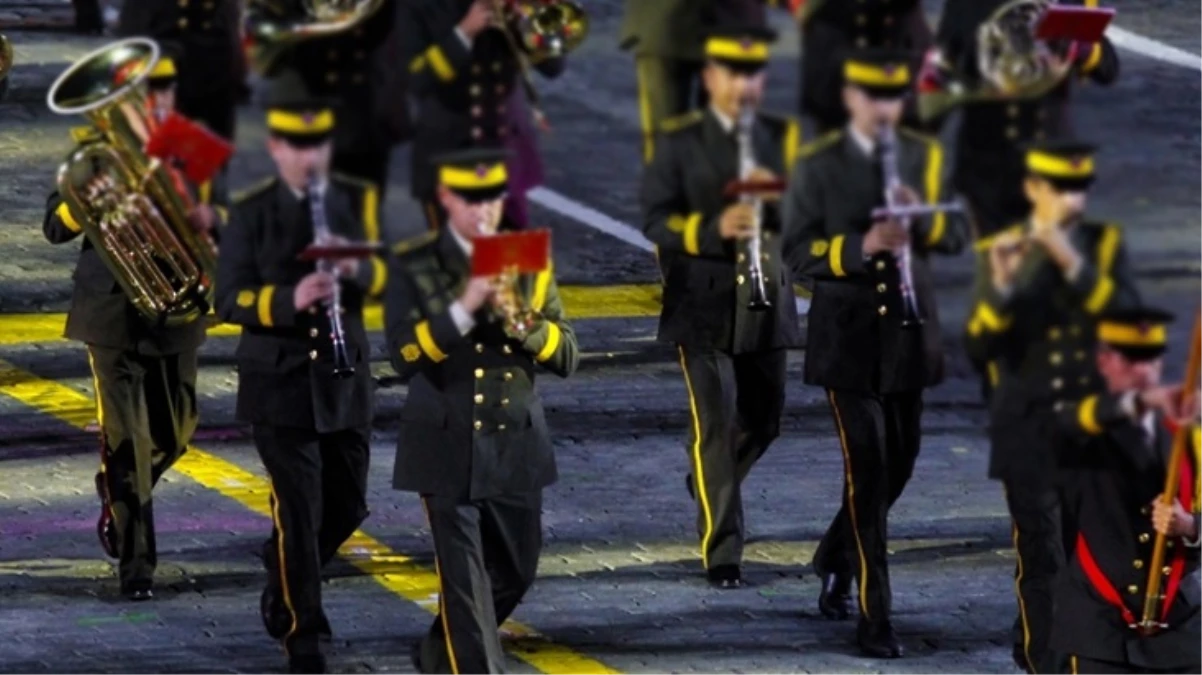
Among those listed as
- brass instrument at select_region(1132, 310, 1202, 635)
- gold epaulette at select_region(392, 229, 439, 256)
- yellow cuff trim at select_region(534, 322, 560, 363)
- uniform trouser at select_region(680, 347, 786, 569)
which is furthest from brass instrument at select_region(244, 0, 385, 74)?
uniform trouser at select_region(680, 347, 786, 569)

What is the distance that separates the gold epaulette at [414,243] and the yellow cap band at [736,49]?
2.87ft

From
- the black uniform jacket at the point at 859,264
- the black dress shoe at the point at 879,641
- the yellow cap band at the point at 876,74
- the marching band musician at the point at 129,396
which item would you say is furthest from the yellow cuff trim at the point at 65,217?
the yellow cap band at the point at 876,74

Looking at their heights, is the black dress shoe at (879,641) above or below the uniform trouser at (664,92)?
below

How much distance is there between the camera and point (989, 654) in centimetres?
1525

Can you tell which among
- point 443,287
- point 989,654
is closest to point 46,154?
point 989,654

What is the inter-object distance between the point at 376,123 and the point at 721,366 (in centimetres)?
769

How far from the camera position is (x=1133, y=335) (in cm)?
807

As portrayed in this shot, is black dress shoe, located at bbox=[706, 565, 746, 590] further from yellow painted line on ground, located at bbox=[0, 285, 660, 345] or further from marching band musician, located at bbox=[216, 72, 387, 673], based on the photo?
yellow painted line on ground, located at bbox=[0, 285, 660, 345]

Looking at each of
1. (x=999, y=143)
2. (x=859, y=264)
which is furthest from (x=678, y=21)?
(x=859, y=264)

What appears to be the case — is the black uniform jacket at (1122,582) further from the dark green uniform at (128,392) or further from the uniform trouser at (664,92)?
the dark green uniform at (128,392)

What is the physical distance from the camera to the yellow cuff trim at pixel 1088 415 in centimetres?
818

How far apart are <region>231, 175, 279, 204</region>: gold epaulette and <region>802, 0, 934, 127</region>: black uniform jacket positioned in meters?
1.37

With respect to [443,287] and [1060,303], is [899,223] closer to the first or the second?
[1060,303]

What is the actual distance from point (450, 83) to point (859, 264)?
3.16 meters
